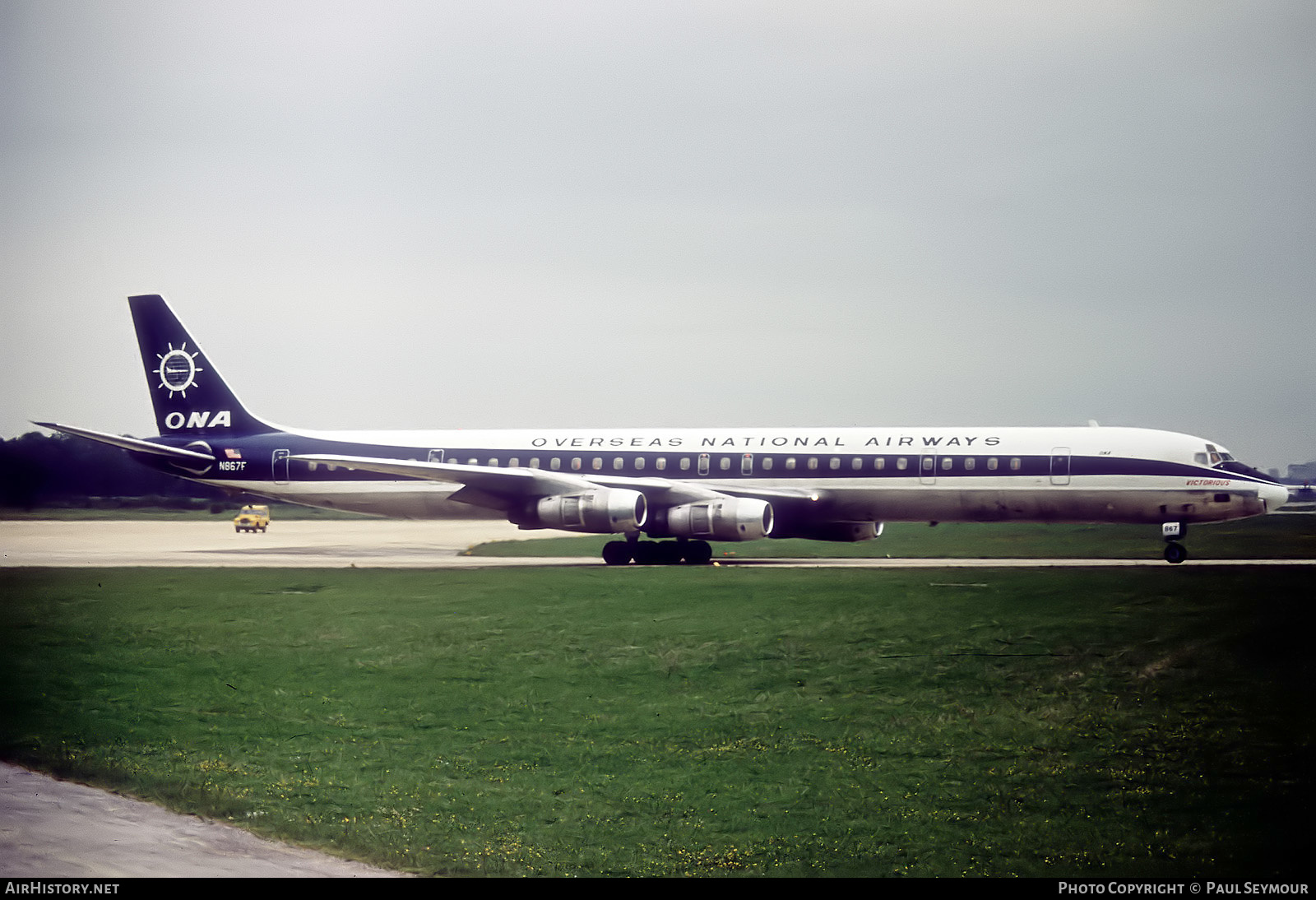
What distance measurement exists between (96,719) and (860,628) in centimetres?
1078

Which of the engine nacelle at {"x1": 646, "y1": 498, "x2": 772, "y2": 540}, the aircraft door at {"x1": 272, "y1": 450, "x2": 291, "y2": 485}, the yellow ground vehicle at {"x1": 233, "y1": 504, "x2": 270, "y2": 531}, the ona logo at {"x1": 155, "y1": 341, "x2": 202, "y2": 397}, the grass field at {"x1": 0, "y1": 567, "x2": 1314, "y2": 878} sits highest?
the ona logo at {"x1": 155, "y1": 341, "x2": 202, "y2": 397}

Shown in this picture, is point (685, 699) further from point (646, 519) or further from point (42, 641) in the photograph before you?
point (646, 519)

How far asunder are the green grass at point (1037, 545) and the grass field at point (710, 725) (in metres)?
11.7

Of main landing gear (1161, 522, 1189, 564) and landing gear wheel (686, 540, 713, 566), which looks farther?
landing gear wheel (686, 540, 713, 566)

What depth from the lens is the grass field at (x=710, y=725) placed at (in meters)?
10.4

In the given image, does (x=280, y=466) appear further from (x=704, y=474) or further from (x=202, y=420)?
(x=704, y=474)

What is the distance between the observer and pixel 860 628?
18734 millimetres

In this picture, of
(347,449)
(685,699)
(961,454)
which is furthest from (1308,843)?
(347,449)

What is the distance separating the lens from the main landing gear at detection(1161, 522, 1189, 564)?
30047 millimetres

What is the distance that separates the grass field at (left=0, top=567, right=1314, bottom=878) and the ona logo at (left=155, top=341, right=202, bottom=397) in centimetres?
1863

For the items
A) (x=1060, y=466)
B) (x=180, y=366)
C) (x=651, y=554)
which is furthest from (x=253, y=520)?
(x=1060, y=466)

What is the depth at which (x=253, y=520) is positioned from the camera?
140 feet

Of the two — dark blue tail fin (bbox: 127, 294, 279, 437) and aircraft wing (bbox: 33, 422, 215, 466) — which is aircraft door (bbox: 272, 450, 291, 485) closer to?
dark blue tail fin (bbox: 127, 294, 279, 437)

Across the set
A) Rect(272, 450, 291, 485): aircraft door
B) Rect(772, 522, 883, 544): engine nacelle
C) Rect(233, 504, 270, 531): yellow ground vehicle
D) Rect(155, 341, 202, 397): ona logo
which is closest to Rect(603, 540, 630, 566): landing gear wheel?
Rect(772, 522, 883, 544): engine nacelle
